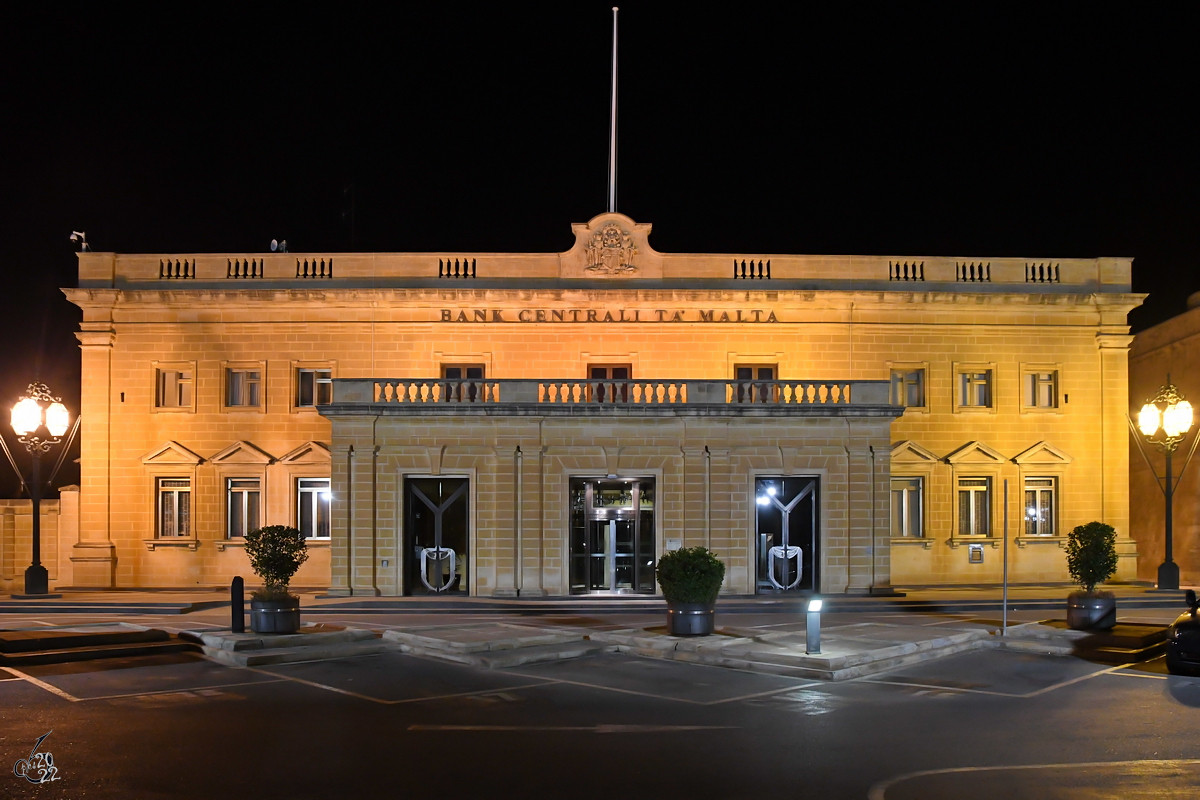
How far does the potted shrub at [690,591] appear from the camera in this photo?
18.0 m

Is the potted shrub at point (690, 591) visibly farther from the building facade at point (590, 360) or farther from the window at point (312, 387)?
the window at point (312, 387)

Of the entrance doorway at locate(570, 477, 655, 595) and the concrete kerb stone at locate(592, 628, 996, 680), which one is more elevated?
Result: the entrance doorway at locate(570, 477, 655, 595)

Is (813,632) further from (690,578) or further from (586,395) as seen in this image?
(586,395)

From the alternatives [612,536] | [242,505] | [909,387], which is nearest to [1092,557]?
[612,536]

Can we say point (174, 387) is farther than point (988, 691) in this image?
Yes

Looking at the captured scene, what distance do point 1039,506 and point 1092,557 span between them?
11.4 m

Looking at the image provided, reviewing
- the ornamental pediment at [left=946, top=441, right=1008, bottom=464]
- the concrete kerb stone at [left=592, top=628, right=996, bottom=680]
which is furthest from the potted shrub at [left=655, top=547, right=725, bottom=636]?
the ornamental pediment at [left=946, top=441, right=1008, bottom=464]

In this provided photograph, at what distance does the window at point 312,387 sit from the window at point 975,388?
18.6m

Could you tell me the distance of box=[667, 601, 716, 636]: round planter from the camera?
59.1 feet

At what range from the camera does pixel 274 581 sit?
18156mm

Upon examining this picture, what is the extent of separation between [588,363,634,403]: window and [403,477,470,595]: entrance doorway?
4.16 m

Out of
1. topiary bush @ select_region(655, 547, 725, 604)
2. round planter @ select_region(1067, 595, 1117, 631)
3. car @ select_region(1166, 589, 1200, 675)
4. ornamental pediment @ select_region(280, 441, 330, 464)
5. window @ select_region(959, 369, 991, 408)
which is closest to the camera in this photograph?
car @ select_region(1166, 589, 1200, 675)

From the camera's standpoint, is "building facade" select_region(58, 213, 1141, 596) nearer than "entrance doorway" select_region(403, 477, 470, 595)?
No

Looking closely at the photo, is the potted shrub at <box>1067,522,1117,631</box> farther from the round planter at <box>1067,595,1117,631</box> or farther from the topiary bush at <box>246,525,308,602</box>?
the topiary bush at <box>246,525,308,602</box>
